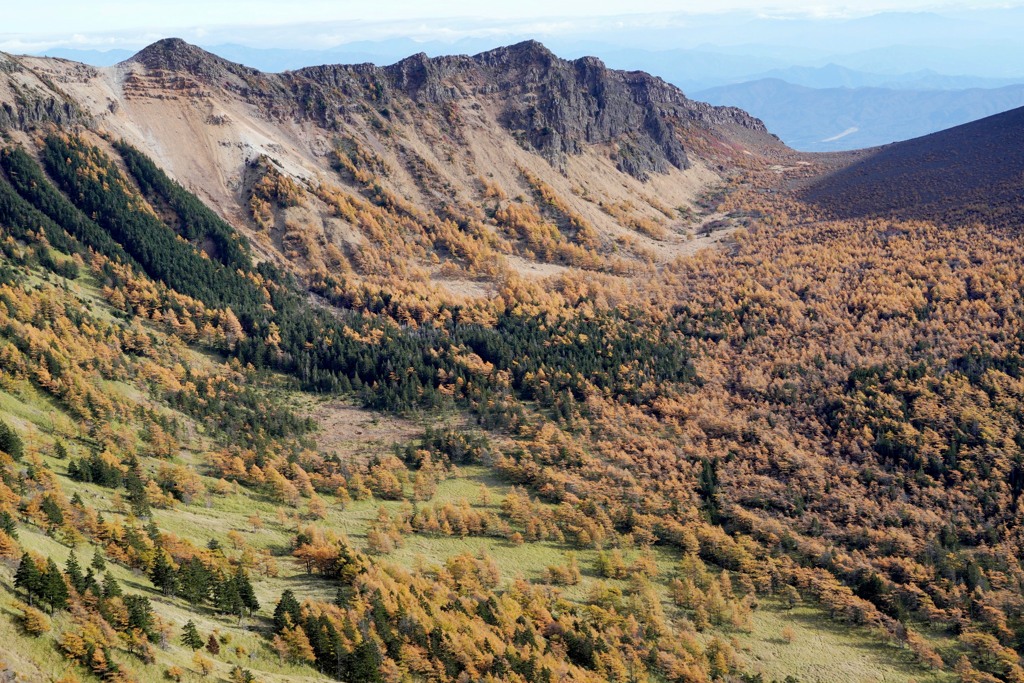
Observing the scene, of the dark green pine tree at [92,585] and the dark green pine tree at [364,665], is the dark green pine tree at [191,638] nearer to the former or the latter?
the dark green pine tree at [92,585]

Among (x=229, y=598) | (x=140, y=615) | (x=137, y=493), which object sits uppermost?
(x=140, y=615)

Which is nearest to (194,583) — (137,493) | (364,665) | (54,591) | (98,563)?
(98,563)

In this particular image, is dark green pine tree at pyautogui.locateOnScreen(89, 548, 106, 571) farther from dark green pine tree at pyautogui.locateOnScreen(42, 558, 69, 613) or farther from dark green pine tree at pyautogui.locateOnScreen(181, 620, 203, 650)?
dark green pine tree at pyautogui.locateOnScreen(181, 620, 203, 650)

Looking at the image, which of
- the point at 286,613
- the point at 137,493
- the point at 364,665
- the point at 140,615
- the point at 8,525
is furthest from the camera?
the point at 137,493

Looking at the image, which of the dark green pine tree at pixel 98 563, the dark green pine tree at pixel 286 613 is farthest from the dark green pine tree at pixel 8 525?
the dark green pine tree at pixel 286 613

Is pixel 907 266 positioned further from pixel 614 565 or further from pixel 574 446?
pixel 614 565

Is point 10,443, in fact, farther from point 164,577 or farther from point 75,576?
point 75,576
